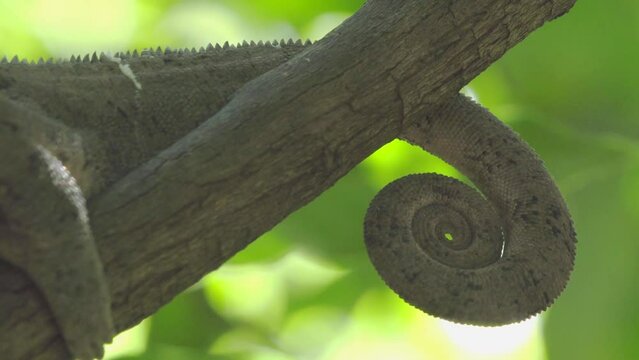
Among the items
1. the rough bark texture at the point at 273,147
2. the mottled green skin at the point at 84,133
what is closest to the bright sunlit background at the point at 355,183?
the mottled green skin at the point at 84,133

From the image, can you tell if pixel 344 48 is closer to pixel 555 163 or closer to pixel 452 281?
pixel 452 281

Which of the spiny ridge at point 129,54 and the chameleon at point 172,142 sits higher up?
the spiny ridge at point 129,54

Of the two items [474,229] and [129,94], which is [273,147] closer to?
[129,94]

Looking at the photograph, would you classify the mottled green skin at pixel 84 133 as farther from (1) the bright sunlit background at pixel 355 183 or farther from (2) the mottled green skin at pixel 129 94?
(1) the bright sunlit background at pixel 355 183

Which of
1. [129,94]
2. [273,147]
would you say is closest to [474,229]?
[273,147]

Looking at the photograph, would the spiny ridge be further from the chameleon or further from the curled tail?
the curled tail
